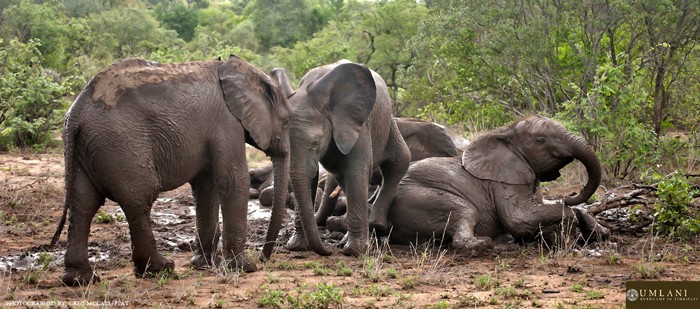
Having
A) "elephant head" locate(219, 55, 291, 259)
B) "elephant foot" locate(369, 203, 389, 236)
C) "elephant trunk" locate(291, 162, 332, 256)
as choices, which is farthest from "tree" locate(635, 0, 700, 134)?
"elephant head" locate(219, 55, 291, 259)

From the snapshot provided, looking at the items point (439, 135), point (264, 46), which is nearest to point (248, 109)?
point (439, 135)

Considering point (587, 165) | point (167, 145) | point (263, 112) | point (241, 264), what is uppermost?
point (263, 112)

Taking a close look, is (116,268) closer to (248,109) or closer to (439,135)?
(248,109)

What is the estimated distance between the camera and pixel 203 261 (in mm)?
7605

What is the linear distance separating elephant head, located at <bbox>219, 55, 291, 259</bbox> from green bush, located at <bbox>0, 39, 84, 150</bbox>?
773 cm

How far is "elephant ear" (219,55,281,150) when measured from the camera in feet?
23.4

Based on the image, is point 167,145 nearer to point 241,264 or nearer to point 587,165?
point 241,264

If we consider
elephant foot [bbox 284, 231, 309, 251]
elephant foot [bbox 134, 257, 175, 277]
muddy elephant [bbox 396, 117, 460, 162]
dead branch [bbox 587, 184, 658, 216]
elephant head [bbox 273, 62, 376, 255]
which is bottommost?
elephant foot [bbox 284, 231, 309, 251]

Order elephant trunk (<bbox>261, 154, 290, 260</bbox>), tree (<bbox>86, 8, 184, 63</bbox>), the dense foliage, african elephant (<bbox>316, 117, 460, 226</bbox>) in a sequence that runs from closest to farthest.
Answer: elephant trunk (<bbox>261, 154, 290, 260</bbox>) < african elephant (<bbox>316, 117, 460, 226</bbox>) < the dense foliage < tree (<bbox>86, 8, 184, 63</bbox>)

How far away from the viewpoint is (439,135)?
35.6 ft

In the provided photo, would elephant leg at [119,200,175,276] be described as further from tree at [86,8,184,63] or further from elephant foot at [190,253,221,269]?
tree at [86,8,184,63]

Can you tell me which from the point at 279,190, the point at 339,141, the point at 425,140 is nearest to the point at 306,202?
the point at 279,190

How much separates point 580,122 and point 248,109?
234 inches

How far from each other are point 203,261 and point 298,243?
1.40 metres
